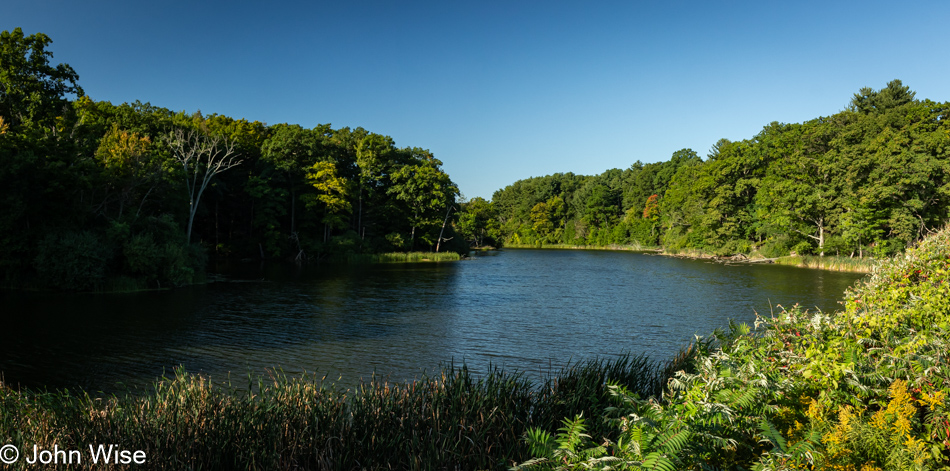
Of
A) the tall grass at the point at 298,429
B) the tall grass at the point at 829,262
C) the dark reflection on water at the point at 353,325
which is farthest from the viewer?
the tall grass at the point at 829,262

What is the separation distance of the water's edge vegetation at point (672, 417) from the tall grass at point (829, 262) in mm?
36718

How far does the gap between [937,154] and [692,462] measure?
4976 centimetres

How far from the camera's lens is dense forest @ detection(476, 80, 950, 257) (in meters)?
39.8

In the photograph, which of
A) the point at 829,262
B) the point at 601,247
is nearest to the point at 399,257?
the point at 829,262

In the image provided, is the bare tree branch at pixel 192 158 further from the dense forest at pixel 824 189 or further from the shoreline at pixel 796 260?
the shoreline at pixel 796 260

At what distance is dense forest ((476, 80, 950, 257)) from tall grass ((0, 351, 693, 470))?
21.9m

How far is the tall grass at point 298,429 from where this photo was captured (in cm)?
493

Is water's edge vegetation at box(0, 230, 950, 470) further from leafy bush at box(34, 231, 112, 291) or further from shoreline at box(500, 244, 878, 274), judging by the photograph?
shoreline at box(500, 244, 878, 274)

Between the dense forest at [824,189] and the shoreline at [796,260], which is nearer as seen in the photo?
the shoreline at [796,260]

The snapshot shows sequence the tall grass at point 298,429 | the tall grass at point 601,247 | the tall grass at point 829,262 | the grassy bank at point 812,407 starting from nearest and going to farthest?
the grassy bank at point 812,407 < the tall grass at point 298,429 < the tall grass at point 829,262 < the tall grass at point 601,247

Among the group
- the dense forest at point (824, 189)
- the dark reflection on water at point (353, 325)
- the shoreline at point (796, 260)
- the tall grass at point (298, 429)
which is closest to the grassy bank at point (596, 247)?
the dense forest at point (824, 189)

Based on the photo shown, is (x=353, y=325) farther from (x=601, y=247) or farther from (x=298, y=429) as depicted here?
(x=601, y=247)

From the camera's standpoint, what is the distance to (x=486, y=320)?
1916cm

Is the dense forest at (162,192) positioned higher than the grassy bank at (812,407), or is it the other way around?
the dense forest at (162,192)
